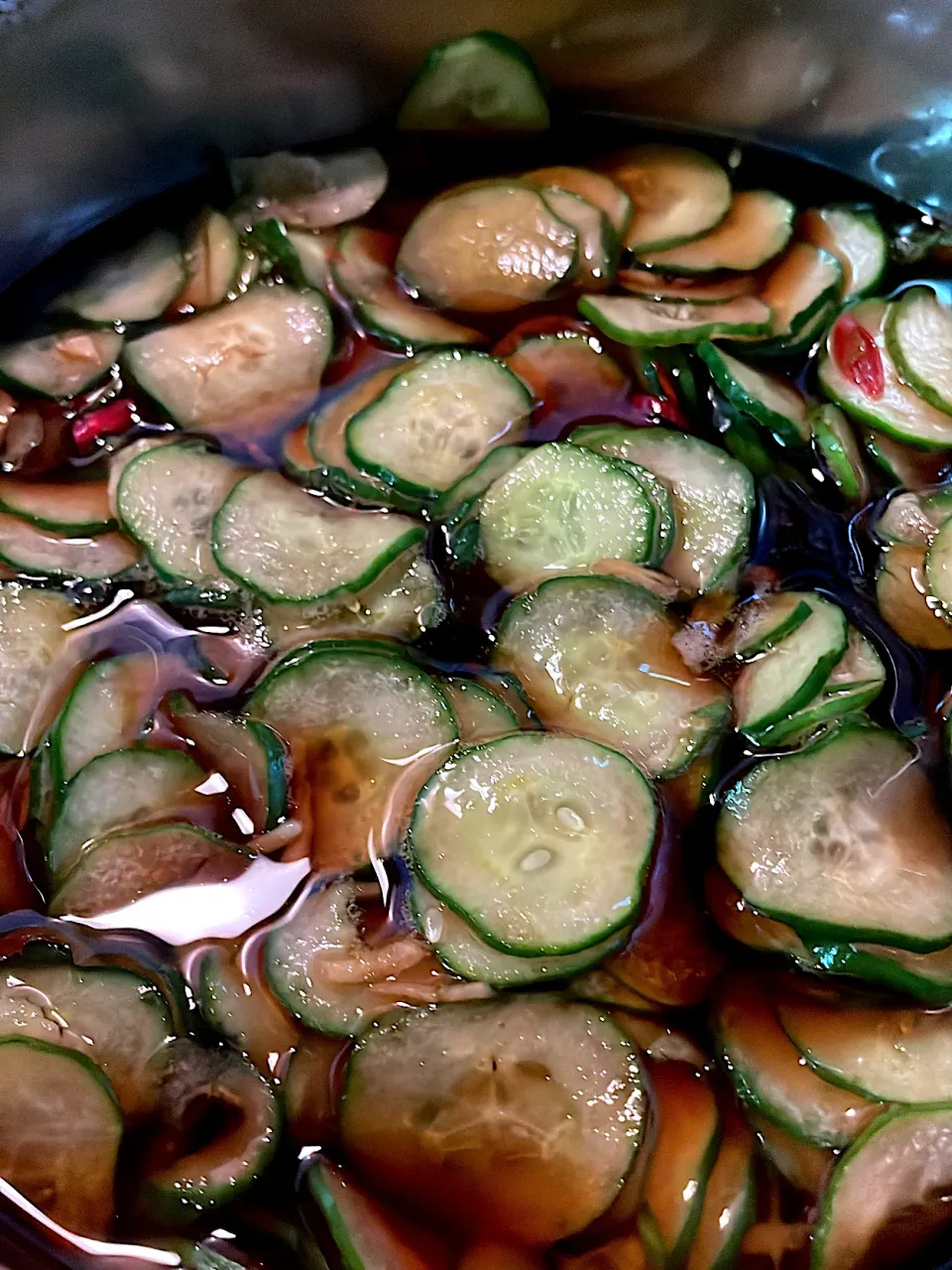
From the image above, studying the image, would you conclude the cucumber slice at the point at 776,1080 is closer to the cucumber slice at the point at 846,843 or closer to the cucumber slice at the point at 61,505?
the cucumber slice at the point at 846,843

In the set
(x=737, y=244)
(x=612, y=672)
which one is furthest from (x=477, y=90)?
(x=612, y=672)

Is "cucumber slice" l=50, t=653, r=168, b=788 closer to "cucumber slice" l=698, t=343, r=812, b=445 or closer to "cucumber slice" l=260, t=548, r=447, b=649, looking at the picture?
"cucumber slice" l=260, t=548, r=447, b=649

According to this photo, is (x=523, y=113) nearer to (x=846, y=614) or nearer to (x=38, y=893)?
(x=846, y=614)

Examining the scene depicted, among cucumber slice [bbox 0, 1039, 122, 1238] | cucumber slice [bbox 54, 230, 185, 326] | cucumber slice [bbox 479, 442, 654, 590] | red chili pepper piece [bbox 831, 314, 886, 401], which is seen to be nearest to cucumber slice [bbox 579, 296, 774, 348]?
red chili pepper piece [bbox 831, 314, 886, 401]

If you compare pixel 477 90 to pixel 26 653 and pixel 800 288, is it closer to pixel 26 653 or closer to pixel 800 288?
pixel 800 288

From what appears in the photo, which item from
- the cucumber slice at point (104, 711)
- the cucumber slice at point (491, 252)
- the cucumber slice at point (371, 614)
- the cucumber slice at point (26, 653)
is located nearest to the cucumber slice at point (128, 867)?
the cucumber slice at point (104, 711)
